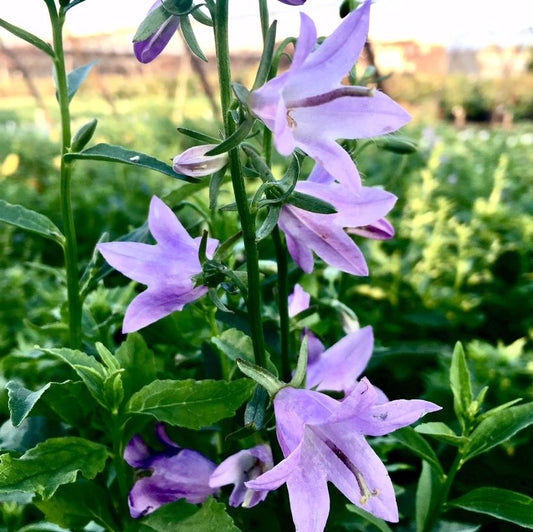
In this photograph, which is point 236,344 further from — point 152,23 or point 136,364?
point 152,23

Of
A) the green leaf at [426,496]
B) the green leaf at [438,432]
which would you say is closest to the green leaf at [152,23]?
the green leaf at [438,432]

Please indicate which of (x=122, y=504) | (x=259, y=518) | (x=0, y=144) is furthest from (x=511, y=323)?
(x=0, y=144)

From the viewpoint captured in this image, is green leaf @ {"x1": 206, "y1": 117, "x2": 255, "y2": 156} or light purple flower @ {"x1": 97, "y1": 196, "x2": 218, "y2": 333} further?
light purple flower @ {"x1": 97, "y1": 196, "x2": 218, "y2": 333}

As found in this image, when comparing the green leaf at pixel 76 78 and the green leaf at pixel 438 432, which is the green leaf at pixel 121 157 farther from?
the green leaf at pixel 438 432

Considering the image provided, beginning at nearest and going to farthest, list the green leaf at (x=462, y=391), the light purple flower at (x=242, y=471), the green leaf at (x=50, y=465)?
1. the green leaf at (x=50, y=465)
2. the light purple flower at (x=242, y=471)
3. the green leaf at (x=462, y=391)

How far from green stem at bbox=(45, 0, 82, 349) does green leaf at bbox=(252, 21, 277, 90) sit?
34 centimetres

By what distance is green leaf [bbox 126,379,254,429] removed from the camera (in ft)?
2.67

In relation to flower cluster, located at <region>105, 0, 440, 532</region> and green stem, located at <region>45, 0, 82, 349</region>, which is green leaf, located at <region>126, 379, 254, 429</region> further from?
green stem, located at <region>45, 0, 82, 349</region>

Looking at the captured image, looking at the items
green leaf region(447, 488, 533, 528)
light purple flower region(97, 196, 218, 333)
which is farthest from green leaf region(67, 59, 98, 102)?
green leaf region(447, 488, 533, 528)

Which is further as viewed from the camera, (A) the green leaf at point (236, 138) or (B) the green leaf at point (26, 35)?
(B) the green leaf at point (26, 35)

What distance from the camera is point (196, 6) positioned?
784 mm

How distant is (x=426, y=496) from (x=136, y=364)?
0.52 meters

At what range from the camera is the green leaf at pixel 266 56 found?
2.16 feet

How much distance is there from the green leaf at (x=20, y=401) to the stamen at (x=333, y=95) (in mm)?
439
